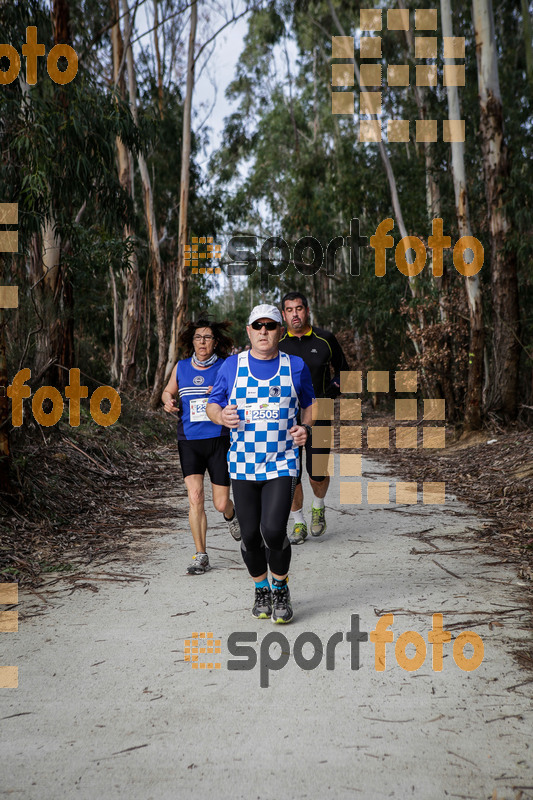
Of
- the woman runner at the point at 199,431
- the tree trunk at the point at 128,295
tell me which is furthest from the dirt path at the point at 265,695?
the tree trunk at the point at 128,295

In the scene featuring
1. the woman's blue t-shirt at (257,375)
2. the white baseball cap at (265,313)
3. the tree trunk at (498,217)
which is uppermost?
the tree trunk at (498,217)

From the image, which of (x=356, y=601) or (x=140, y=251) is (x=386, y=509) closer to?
(x=356, y=601)

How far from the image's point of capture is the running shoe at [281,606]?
176 inches

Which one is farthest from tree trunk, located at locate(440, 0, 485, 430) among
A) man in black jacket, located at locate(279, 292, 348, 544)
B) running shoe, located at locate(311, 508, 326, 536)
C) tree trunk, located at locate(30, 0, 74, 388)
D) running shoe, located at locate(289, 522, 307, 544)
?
running shoe, located at locate(289, 522, 307, 544)

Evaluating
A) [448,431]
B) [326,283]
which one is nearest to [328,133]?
[326,283]

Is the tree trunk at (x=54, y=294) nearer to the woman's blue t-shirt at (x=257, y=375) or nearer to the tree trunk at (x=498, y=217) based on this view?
the woman's blue t-shirt at (x=257, y=375)

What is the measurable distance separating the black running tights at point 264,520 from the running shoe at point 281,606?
111 millimetres

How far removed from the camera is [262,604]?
15.3ft

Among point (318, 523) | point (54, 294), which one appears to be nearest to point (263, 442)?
point (318, 523)

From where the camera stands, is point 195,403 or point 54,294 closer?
point 195,403

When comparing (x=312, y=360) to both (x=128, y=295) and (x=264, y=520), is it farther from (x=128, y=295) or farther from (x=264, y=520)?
(x=128, y=295)

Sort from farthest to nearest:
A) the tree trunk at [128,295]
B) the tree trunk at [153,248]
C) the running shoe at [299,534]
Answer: the tree trunk at [153,248] < the tree trunk at [128,295] < the running shoe at [299,534]

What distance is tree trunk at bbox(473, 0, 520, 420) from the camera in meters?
13.0

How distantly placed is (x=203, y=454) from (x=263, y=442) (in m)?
1.54
